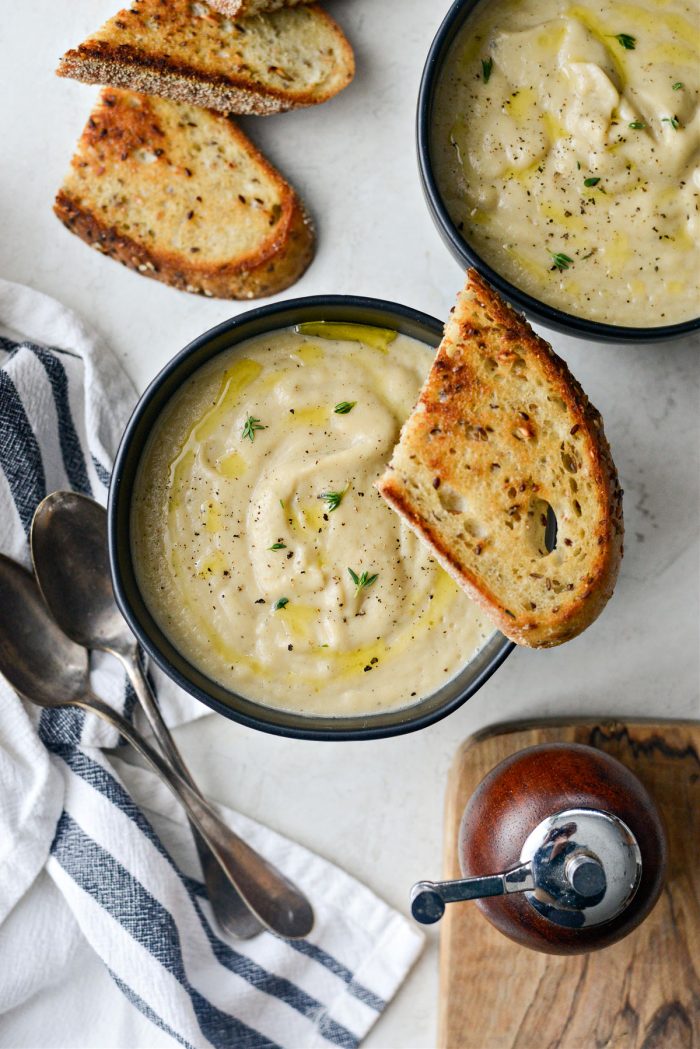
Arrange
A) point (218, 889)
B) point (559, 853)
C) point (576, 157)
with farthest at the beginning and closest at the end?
point (218, 889) < point (576, 157) < point (559, 853)

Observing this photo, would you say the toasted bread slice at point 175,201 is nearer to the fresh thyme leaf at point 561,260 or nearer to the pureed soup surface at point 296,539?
the pureed soup surface at point 296,539

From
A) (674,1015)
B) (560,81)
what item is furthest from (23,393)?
(674,1015)

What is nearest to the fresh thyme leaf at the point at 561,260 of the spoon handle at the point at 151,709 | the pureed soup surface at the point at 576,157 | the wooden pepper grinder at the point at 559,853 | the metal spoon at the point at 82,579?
the pureed soup surface at the point at 576,157

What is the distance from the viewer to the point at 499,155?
223 cm

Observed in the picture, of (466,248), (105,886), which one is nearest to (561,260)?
(466,248)

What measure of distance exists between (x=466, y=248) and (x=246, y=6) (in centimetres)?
80

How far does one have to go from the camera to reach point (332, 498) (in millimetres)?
2102

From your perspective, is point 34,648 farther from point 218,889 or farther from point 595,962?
point 595,962

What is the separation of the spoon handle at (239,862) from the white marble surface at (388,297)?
119mm

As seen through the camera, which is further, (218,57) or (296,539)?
(218,57)

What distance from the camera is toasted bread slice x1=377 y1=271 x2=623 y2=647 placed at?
1.99 metres

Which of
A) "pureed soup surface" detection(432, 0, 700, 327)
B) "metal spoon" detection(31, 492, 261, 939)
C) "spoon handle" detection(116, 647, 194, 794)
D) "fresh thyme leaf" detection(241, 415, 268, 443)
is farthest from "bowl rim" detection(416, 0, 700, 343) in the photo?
"spoon handle" detection(116, 647, 194, 794)

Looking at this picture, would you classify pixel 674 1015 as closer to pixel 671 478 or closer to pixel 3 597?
pixel 671 478

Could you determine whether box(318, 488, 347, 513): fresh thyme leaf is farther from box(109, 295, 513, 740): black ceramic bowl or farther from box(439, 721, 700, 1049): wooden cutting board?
box(439, 721, 700, 1049): wooden cutting board
